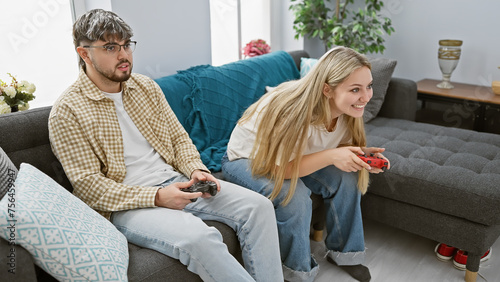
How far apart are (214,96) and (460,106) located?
5.38 feet

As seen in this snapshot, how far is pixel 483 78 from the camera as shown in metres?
3.12

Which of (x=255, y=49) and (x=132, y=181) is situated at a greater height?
(x=255, y=49)

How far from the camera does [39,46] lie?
2158 mm

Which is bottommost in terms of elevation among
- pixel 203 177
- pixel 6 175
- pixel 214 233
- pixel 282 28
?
pixel 214 233

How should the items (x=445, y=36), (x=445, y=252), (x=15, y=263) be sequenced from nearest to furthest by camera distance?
(x=15, y=263) < (x=445, y=252) < (x=445, y=36)

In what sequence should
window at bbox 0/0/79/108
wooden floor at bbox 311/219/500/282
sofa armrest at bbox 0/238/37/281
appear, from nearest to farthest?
sofa armrest at bbox 0/238/37/281 → wooden floor at bbox 311/219/500/282 → window at bbox 0/0/79/108

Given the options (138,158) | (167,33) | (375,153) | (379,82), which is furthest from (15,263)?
(379,82)

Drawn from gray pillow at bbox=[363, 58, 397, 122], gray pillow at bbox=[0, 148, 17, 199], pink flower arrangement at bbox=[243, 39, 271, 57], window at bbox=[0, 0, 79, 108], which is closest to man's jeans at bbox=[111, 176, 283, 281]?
gray pillow at bbox=[0, 148, 17, 199]

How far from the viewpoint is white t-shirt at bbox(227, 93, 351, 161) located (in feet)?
5.86

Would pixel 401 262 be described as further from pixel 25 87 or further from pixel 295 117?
pixel 25 87

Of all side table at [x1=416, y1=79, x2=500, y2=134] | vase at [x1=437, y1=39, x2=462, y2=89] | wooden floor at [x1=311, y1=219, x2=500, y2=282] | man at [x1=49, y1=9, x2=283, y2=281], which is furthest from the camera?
vase at [x1=437, y1=39, x2=462, y2=89]

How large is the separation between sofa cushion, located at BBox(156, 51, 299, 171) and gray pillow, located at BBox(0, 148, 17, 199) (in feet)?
2.75

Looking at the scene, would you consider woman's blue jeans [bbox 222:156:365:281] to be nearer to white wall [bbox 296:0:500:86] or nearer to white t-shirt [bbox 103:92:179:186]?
white t-shirt [bbox 103:92:179:186]

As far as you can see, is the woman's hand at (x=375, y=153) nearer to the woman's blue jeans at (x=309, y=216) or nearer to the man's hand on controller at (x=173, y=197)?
the woman's blue jeans at (x=309, y=216)
